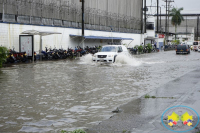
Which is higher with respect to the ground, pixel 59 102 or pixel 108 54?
pixel 108 54

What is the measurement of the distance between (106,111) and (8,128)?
9.13 ft

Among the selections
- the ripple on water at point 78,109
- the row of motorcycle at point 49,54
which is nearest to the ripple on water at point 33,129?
the ripple on water at point 78,109

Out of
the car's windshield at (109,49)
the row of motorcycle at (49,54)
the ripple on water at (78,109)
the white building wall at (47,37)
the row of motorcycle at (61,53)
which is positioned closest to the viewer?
the ripple on water at (78,109)

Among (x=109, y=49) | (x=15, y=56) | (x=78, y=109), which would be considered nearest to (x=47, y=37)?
(x=15, y=56)

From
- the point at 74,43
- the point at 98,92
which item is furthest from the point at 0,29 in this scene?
the point at 98,92

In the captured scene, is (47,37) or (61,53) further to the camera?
(47,37)

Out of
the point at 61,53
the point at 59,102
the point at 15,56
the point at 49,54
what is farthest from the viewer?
the point at 61,53

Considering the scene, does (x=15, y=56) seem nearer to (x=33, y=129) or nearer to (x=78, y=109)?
(x=78, y=109)

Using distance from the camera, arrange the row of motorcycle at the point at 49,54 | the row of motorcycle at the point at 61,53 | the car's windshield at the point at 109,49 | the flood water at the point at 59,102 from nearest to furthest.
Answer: the flood water at the point at 59,102 < the row of motorcycle at the point at 49,54 < the car's windshield at the point at 109,49 < the row of motorcycle at the point at 61,53

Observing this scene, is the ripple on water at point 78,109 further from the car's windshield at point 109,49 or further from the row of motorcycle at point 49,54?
the car's windshield at point 109,49

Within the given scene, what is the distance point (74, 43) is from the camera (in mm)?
44312

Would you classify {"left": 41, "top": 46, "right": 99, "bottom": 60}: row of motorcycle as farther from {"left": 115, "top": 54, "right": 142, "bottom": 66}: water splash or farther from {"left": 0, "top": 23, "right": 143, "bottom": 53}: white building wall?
{"left": 115, "top": 54, "right": 142, "bottom": 66}: water splash

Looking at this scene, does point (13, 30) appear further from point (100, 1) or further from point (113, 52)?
point (100, 1)

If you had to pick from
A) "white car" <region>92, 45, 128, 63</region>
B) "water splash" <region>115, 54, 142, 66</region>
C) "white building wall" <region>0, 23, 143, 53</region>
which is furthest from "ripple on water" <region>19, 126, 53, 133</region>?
"white building wall" <region>0, 23, 143, 53</region>
